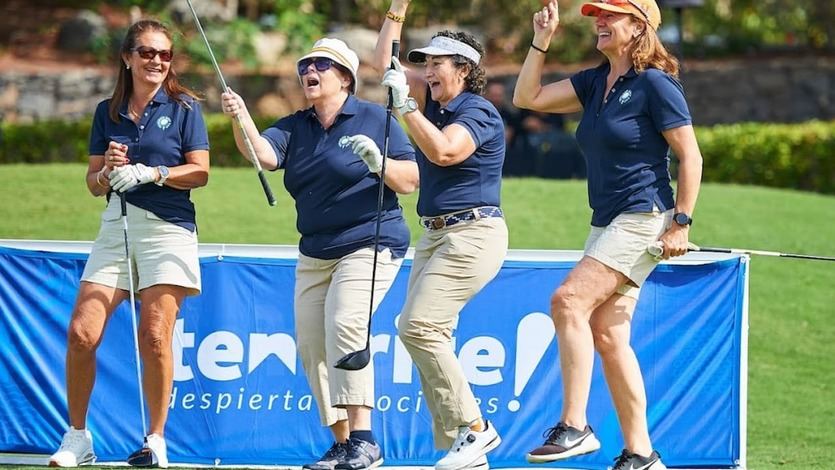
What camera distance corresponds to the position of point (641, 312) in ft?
22.2

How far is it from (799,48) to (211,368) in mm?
20177

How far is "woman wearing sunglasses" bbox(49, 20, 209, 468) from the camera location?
20.7 feet

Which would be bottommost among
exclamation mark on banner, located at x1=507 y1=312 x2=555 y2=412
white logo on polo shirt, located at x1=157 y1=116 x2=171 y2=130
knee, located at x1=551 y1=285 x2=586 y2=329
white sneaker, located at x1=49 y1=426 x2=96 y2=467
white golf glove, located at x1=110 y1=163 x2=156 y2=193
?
white sneaker, located at x1=49 y1=426 x2=96 y2=467

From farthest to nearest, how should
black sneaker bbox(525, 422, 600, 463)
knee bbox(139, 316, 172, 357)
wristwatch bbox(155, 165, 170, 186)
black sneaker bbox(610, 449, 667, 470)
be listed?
knee bbox(139, 316, 172, 357) < wristwatch bbox(155, 165, 170, 186) < black sneaker bbox(610, 449, 667, 470) < black sneaker bbox(525, 422, 600, 463)

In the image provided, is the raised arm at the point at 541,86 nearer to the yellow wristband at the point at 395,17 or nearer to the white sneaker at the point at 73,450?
the yellow wristband at the point at 395,17

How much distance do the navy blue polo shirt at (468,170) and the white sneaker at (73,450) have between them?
6.34 ft

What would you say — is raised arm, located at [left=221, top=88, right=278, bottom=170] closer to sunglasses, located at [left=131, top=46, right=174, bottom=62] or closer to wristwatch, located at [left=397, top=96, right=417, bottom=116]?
sunglasses, located at [left=131, top=46, right=174, bottom=62]

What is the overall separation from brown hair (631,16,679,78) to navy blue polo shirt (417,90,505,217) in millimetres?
680

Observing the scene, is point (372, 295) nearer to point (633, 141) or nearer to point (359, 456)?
point (359, 456)

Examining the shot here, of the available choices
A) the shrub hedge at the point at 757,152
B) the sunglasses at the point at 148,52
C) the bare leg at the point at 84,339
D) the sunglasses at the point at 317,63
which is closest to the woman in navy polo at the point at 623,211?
the sunglasses at the point at 317,63

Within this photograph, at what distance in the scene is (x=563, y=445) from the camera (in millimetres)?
5438

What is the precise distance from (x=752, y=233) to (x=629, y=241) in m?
6.59

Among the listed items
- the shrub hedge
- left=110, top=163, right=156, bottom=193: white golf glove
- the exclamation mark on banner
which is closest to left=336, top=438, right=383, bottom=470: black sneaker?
the exclamation mark on banner

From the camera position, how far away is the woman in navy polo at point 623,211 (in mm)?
5473
